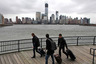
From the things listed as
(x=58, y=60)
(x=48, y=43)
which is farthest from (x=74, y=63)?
(x=48, y=43)

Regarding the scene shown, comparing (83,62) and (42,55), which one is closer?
(83,62)

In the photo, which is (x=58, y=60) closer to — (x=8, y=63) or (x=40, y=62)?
(x=40, y=62)

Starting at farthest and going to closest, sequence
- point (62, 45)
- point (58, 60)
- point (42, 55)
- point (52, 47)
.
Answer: point (42, 55), point (62, 45), point (58, 60), point (52, 47)

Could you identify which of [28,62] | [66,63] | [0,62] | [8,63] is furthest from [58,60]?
[0,62]

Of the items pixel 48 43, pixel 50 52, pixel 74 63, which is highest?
pixel 48 43

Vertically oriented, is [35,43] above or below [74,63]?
above

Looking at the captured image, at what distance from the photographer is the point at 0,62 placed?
6.10 m

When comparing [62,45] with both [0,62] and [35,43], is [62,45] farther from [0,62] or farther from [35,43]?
[0,62]

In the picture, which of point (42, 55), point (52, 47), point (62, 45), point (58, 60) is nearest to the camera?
point (52, 47)

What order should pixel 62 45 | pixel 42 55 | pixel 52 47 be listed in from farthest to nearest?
pixel 42 55 → pixel 62 45 → pixel 52 47

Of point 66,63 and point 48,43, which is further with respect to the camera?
point 66,63

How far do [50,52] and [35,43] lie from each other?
1.82 meters

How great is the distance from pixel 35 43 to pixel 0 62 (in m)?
2.33

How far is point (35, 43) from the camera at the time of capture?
6586mm
